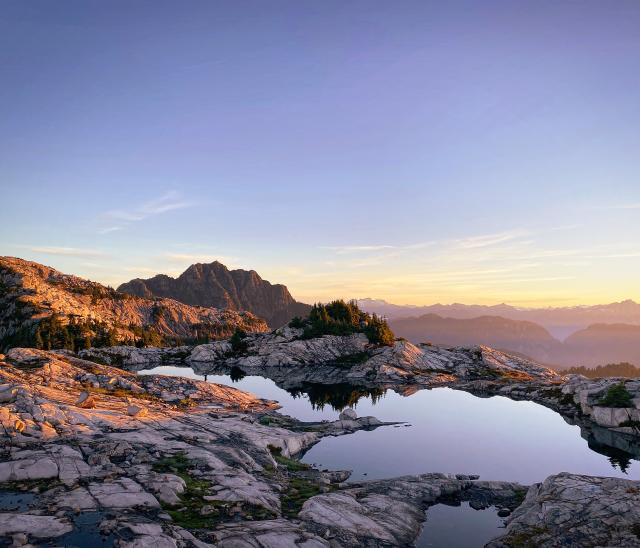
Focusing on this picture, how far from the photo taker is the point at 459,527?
124 ft

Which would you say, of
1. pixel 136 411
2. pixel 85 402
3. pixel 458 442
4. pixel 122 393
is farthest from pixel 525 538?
pixel 122 393

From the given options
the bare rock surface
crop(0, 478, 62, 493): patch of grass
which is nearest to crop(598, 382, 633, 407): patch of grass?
the bare rock surface

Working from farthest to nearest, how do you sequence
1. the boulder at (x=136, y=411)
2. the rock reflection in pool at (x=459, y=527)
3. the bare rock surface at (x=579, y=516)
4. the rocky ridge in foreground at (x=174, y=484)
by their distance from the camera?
1. the boulder at (x=136, y=411)
2. the rock reflection in pool at (x=459, y=527)
3. the bare rock surface at (x=579, y=516)
4. the rocky ridge in foreground at (x=174, y=484)

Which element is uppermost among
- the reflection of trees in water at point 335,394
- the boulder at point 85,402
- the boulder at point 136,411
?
the boulder at point 85,402

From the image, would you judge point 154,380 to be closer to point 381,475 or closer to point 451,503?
point 381,475

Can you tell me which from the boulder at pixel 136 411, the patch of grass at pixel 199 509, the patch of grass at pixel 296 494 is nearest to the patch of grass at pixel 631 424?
the patch of grass at pixel 296 494

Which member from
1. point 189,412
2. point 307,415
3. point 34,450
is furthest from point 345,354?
point 34,450

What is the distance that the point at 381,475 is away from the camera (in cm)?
5178

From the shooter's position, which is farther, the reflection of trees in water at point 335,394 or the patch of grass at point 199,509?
the reflection of trees in water at point 335,394

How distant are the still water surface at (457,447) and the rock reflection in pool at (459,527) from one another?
83 mm

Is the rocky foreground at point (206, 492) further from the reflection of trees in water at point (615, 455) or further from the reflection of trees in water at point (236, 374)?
the reflection of trees in water at point (236, 374)

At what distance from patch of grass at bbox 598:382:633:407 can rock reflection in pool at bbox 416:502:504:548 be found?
191 ft

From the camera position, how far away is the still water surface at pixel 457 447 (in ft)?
132

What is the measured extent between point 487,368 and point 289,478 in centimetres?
12524
